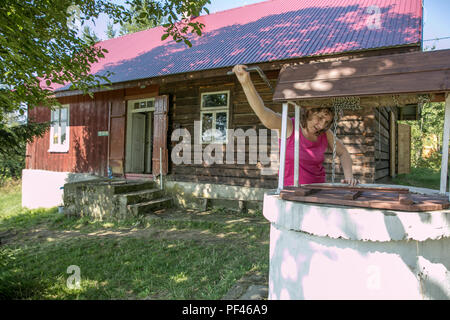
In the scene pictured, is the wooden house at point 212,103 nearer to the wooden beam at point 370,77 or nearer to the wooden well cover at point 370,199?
the wooden beam at point 370,77

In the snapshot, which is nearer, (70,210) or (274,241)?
(274,241)

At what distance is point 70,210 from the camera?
7555mm

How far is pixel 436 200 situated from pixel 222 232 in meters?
4.19

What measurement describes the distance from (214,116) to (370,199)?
6132mm

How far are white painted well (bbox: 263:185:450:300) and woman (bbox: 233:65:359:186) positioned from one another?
809 millimetres

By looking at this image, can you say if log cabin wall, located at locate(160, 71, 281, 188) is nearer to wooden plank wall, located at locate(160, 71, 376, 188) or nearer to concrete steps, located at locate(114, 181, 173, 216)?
wooden plank wall, located at locate(160, 71, 376, 188)

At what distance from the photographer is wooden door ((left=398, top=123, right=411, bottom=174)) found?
10.8 meters

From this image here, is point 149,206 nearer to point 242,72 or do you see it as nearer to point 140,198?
point 140,198

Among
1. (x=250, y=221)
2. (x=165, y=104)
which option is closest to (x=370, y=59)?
(x=250, y=221)

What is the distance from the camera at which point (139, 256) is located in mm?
4398

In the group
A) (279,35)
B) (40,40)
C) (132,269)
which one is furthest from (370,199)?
(279,35)

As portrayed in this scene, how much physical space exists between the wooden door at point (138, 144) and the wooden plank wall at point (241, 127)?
84.0 inches

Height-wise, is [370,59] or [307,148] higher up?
[370,59]

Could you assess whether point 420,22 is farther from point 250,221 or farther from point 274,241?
point 274,241
